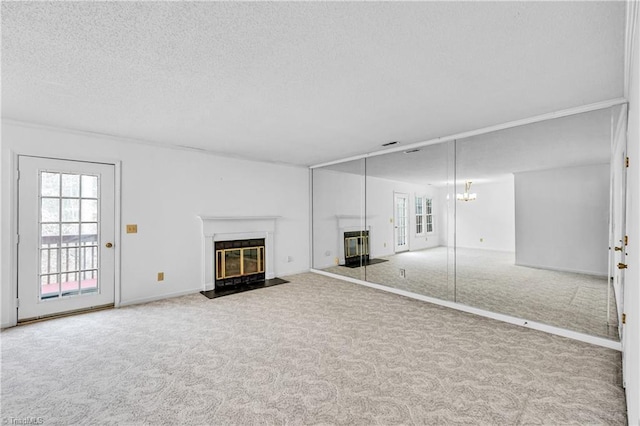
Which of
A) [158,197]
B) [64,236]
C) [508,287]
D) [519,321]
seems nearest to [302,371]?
[519,321]

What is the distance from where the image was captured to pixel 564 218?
317cm

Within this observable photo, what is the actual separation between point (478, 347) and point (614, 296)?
148 cm

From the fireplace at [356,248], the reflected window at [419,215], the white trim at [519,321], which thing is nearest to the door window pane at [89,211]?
the fireplace at [356,248]

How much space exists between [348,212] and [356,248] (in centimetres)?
71

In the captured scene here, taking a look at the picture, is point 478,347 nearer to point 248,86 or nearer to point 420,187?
point 420,187

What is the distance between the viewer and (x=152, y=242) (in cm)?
429

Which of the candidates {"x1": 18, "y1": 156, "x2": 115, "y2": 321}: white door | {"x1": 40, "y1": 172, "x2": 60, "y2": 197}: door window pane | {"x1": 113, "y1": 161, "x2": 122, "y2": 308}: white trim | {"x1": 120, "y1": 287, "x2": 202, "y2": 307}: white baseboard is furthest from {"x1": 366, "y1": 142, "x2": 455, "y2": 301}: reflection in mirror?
{"x1": 40, "y1": 172, "x2": 60, "y2": 197}: door window pane

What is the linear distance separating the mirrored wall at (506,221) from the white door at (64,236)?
154 inches

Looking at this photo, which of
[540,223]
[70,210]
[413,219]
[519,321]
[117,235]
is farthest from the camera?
[413,219]

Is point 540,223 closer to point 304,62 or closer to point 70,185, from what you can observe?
point 304,62

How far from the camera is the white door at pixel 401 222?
16.0 ft

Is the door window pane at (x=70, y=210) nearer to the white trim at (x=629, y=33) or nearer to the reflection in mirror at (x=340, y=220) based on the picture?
the reflection in mirror at (x=340, y=220)

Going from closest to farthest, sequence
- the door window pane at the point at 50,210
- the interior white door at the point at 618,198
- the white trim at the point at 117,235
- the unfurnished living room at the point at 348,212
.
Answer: the unfurnished living room at the point at 348,212 → the interior white door at the point at 618,198 → the door window pane at the point at 50,210 → the white trim at the point at 117,235

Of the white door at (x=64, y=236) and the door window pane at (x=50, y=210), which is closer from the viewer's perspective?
the white door at (x=64, y=236)
